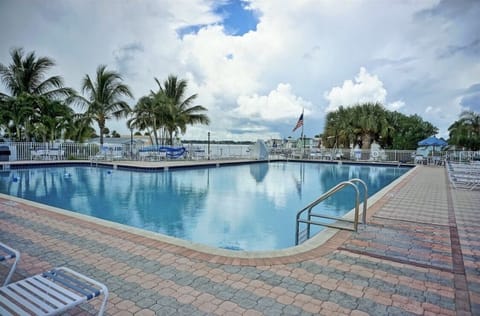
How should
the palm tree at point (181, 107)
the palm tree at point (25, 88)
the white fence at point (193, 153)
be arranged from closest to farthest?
the palm tree at point (25, 88)
the white fence at point (193, 153)
the palm tree at point (181, 107)

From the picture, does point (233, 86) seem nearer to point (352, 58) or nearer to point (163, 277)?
point (352, 58)

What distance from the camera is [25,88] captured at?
51.3 ft

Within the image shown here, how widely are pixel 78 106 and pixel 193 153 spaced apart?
7684 millimetres

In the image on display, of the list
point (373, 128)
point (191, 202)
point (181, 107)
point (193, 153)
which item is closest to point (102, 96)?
point (181, 107)

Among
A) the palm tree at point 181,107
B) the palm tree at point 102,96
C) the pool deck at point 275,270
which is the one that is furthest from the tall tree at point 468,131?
the palm tree at point 102,96

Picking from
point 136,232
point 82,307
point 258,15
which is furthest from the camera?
point 258,15

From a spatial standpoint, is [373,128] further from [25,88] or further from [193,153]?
[25,88]

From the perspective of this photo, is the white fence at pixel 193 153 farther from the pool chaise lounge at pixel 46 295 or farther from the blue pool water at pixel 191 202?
the pool chaise lounge at pixel 46 295

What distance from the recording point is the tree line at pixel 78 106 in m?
15.1

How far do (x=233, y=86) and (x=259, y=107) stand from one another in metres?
8.11

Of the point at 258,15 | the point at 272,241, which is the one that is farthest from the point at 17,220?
the point at 258,15

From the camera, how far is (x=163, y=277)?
2.56 metres

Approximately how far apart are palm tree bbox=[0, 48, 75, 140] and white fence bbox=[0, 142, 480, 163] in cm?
138

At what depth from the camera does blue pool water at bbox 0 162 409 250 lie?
5.28m
